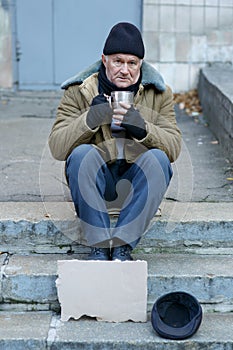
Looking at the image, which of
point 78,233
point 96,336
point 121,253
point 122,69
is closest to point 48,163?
point 78,233

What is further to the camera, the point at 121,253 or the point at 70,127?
the point at 70,127

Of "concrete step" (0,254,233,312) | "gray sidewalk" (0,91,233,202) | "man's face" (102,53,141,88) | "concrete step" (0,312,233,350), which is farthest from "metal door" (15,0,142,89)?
"concrete step" (0,312,233,350)

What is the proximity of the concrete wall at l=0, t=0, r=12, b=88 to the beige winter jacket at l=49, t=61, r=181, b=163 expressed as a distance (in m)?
4.40

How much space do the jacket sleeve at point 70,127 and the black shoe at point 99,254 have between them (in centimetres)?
53

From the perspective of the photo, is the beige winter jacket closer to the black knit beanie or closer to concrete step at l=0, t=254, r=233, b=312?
the black knit beanie

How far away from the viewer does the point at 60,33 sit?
7.83 meters

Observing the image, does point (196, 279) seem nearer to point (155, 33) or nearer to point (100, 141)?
point (100, 141)

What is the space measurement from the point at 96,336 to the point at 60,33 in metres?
5.36

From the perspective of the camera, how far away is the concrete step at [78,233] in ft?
11.9

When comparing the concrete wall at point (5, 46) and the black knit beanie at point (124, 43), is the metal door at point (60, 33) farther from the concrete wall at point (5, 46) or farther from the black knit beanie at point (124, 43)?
the black knit beanie at point (124, 43)

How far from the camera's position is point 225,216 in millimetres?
3734

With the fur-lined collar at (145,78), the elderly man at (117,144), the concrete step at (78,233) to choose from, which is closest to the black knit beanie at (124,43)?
the elderly man at (117,144)

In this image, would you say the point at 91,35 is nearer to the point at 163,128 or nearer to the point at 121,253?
the point at 163,128

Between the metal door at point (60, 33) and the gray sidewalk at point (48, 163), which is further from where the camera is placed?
the metal door at point (60, 33)
